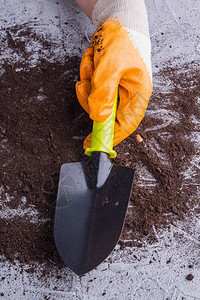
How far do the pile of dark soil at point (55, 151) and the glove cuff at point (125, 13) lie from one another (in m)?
0.30

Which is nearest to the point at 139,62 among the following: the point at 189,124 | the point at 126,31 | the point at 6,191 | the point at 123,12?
the point at 126,31

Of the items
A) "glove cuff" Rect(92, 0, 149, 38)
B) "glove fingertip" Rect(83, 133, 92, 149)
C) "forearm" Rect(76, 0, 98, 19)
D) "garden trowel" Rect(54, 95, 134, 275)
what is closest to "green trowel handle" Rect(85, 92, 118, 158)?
"garden trowel" Rect(54, 95, 134, 275)

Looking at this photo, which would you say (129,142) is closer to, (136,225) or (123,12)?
(136,225)

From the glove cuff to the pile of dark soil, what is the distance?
0.98 ft

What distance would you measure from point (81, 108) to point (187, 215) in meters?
0.76

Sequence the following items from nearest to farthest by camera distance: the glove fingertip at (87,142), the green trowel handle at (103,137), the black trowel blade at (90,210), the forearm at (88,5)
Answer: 1. the black trowel blade at (90,210)
2. the green trowel handle at (103,137)
3. the glove fingertip at (87,142)
4. the forearm at (88,5)

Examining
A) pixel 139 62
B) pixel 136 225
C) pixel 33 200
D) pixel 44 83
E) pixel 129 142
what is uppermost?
pixel 44 83

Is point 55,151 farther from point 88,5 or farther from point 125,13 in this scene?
point 88,5

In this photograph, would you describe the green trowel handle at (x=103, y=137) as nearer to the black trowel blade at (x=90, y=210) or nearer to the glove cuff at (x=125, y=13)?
the black trowel blade at (x=90, y=210)

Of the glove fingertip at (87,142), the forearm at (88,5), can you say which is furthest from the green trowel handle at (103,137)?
the forearm at (88,5)

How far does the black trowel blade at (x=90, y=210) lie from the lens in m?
1.08

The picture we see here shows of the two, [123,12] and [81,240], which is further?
[123,12]

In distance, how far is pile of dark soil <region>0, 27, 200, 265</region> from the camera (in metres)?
1.25

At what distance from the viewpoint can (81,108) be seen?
1436mm
